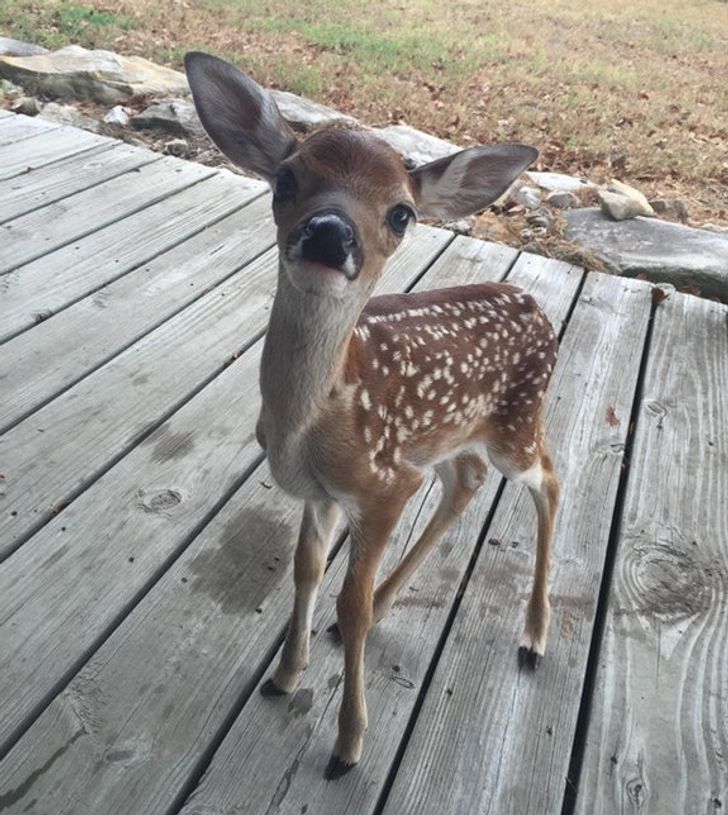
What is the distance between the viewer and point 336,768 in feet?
5.66

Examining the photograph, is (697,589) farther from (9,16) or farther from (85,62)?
(9,16)

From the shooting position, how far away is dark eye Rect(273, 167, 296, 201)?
155cm

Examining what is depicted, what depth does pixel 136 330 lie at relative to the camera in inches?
119

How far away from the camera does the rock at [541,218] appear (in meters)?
4.63

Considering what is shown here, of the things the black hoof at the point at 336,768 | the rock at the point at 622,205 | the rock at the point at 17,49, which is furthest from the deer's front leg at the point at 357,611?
the rock at the point at 17,49

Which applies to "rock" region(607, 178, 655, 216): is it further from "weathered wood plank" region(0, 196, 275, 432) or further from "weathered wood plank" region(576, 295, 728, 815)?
"weathered wood plank" region(0, 196, 275, 432)

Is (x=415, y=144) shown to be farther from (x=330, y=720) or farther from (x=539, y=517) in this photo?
(x=330, y=720)

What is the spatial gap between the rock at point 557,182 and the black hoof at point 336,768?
167 inches

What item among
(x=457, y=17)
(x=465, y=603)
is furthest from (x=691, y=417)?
Result: (x=457, y=17)

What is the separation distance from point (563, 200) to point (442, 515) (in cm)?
334

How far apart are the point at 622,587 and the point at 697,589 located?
201 mm

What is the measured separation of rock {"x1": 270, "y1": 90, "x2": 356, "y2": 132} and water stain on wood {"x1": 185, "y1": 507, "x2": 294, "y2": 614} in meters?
3.77

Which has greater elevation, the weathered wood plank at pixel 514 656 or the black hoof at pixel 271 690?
the black hoof at pixel 271 690

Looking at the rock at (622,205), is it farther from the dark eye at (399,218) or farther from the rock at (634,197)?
the dark eye at (399,218)
